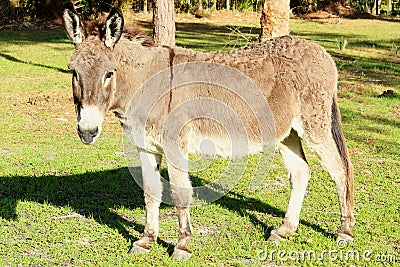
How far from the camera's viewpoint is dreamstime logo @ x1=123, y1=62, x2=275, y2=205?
16.2 feet

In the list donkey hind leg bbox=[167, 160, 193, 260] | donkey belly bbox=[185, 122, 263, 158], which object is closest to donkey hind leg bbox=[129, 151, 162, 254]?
donkey hind leg bbox=[167, 160, 193, 260]

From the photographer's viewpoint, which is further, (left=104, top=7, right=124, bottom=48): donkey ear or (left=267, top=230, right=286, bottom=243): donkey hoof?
(left=267, top=230, right=286, bottom=243): donkey hoof

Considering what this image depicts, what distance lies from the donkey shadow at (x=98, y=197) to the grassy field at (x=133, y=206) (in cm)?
1

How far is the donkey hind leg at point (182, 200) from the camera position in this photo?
16.4 feet

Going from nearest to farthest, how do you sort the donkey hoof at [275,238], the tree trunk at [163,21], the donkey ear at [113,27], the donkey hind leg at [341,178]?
1. the donkey ear at [113,27]
2. the donkey hind leg at [341,178]
3. the donkey hoof at [275,238]
4. the tree trunk at [163,21]

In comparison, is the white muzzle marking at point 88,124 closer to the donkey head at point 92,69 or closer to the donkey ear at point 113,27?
the donkey head at point 92,69

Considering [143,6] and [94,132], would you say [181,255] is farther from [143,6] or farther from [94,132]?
[143,6]

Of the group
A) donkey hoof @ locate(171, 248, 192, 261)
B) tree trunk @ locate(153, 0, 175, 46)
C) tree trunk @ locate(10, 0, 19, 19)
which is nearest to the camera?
donkey hoof @ locate(171, 248, 192, 261)

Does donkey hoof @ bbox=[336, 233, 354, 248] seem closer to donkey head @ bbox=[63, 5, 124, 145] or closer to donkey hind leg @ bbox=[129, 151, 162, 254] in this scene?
donkey hind leg @ bbox=[129, 151, 162, 254]

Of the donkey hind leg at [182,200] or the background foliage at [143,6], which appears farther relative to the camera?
the background foliage at [143,6]

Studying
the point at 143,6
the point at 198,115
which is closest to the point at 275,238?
the point at 198,115

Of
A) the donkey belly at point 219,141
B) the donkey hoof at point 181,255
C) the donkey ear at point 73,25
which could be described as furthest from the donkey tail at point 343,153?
the donkey ear at point 73,25

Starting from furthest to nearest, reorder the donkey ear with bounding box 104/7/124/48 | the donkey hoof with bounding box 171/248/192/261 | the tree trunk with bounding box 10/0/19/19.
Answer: the tree trunk with bounding box 10/0/19/19 < the donkey hoof with bounding box 171/248/192/261 < the donkey ear with bounding box 104/7/124/48

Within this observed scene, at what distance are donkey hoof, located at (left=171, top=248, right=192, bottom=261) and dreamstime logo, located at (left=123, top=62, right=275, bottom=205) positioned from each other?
2.57 ft
